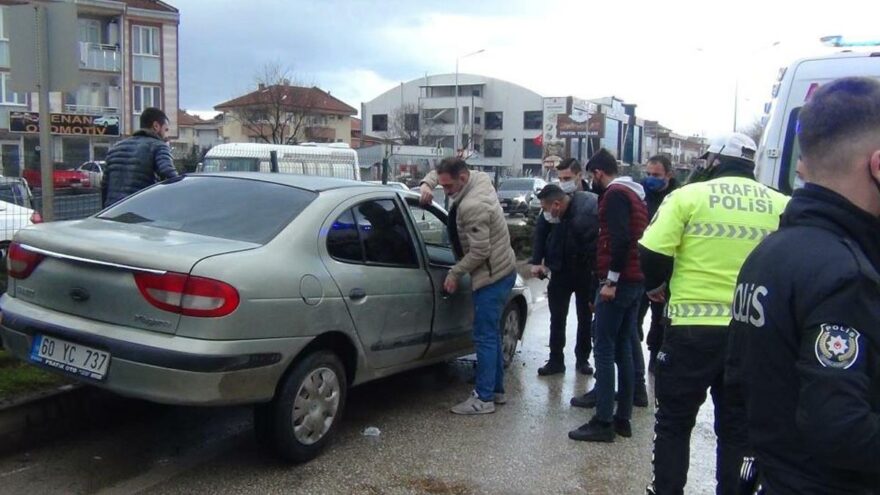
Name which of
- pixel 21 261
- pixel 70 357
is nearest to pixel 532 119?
pixel 21 261

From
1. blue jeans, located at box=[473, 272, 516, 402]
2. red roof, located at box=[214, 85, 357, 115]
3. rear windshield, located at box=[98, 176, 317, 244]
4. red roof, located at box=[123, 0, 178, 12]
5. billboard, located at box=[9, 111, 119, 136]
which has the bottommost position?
blue jeans, located at box=[473, 272, 516, 402]

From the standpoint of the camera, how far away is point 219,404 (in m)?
3.81

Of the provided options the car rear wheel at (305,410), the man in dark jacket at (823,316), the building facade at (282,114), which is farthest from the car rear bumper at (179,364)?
the building facade at (282,114)

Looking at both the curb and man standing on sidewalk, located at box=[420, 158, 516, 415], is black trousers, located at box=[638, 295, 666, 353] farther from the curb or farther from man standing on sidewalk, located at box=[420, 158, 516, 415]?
the curb

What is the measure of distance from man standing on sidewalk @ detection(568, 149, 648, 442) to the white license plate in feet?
9.26

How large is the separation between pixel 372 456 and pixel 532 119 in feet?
291

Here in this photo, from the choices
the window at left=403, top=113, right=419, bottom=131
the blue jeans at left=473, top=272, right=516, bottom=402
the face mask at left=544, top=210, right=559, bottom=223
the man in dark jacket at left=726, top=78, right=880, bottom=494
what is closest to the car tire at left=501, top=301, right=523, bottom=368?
the face mask at left=544, top=210, right=559, bottom=223

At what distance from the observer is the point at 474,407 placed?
211 inches

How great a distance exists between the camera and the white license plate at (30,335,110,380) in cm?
380

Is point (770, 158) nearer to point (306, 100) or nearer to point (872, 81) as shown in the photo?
point (872, 81)

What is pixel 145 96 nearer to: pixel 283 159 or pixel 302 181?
pixel 283 159

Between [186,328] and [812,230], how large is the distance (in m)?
2.90

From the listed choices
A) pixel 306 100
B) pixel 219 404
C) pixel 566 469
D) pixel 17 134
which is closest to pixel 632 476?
pixel 566 469

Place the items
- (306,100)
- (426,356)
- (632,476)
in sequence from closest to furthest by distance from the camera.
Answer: (632,476), (426,356), (306,100)
